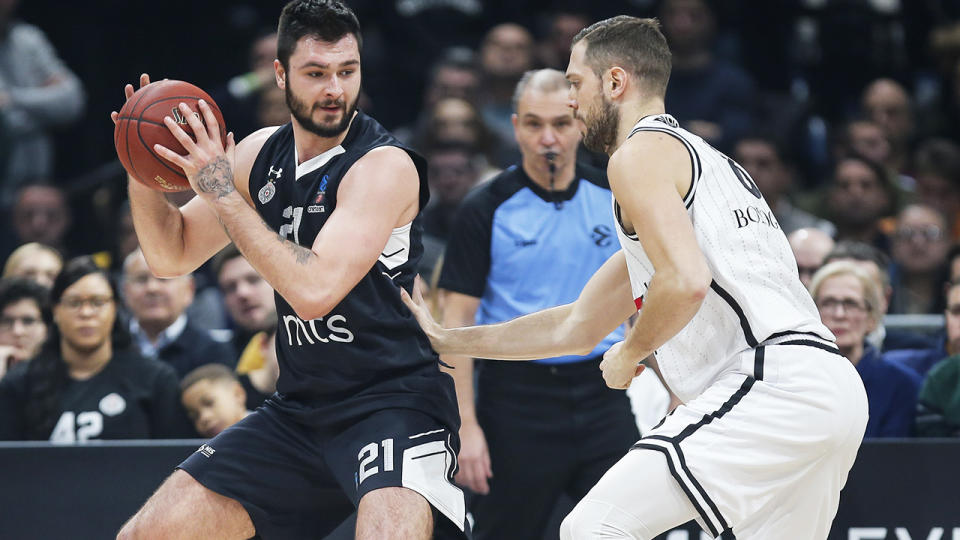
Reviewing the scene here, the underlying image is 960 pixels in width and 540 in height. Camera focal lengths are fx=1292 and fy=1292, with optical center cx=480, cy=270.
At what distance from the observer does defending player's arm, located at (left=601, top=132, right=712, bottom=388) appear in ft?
12.8

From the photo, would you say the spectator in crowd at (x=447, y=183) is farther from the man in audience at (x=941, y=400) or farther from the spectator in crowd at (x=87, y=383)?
the man in audience at (x=941, y=400)

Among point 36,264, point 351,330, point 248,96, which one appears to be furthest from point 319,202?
point 248,96

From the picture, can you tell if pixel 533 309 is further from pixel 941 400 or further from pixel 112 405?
pixel 112 405

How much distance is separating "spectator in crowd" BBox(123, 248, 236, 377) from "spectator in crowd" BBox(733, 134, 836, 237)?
3.90m

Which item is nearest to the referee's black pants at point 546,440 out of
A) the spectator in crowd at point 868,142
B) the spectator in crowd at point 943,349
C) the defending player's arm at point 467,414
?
the defending player's arm at point 467,414

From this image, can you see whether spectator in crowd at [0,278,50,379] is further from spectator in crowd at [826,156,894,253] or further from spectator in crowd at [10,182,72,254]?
spectator in crowd at [826,156,894,253]

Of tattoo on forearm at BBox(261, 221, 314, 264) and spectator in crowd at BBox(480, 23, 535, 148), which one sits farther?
spectator in crowd at BBox(480, 23, 535, 148)

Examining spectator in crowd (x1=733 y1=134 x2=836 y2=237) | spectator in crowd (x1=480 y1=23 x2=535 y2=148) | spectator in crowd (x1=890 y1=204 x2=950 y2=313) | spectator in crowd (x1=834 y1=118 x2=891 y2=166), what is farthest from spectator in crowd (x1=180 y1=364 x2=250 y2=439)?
spectator in crowd (x1=834 y1=118 x2=891 y2=166)

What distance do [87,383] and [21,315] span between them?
0.94 m

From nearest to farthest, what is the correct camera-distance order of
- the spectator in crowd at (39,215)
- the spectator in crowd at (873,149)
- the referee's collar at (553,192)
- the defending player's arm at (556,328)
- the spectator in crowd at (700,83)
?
the defending player's arm at (556,328) → the referee's collar at (553,192) → the spectator in crowd at (39,215) → the spectator in crowd at (873,149) → the spectator in crowd at (700,83)

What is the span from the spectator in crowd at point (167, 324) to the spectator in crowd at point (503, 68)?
2.93 meters

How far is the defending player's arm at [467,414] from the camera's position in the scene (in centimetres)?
594

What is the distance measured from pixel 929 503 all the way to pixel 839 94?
604 centimetres

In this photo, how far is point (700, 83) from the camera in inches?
392
